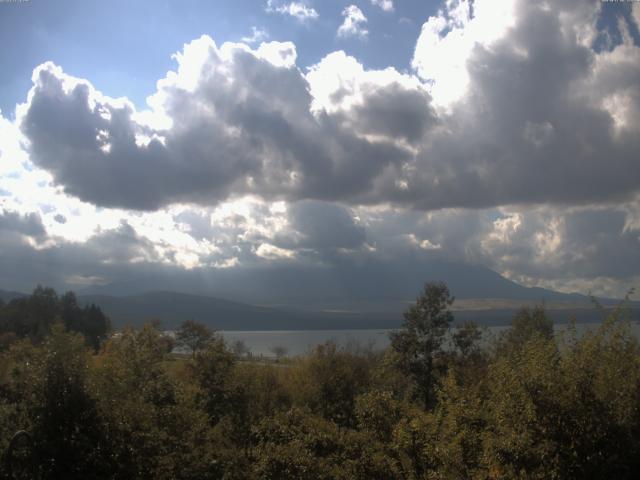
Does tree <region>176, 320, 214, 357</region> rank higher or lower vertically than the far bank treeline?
lower

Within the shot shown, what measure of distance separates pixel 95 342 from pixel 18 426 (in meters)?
102

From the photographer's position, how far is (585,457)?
13617mm

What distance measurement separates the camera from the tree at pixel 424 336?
138ft

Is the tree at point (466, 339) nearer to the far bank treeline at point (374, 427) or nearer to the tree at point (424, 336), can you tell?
the tree at point (424, 336)

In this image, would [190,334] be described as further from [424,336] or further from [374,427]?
[374,427]

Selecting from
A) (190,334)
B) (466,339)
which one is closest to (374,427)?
(466,339)

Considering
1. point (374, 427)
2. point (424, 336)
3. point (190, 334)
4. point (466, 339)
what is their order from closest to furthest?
point (374, 427)
point (424, 336)
point (466, 339)
point (190, 334)

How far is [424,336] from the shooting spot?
139ft

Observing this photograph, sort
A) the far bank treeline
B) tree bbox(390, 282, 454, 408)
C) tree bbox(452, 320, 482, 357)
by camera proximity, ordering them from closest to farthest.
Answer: the far bank treeline, tree bbox(390, 282, 454, 408), tree bbox(452, 320, 482, 357)

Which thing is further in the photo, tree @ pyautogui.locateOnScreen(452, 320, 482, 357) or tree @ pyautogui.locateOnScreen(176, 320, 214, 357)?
tree @ pyautogui.locateOnScreen(176, 320, 214, 357)

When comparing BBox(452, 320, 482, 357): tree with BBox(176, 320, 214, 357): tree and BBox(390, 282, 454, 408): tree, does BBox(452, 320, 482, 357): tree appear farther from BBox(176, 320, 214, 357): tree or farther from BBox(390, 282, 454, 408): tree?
BBox(176, 320, 214, 357): tree

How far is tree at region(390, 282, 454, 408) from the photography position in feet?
138

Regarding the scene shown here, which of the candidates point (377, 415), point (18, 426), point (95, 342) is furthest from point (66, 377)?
point (95, 342)

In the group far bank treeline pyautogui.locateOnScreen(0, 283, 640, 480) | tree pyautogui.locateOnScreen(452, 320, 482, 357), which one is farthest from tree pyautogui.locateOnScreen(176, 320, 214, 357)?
far bank treeline pyautogui.locateOnScreen(0, 283, 640, 480)
